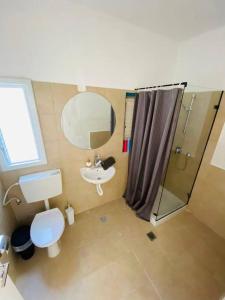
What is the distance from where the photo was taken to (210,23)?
1.47 meters

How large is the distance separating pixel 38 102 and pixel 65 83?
35cm

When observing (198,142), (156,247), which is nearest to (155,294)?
(156,247)

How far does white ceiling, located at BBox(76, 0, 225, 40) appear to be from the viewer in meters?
1.22

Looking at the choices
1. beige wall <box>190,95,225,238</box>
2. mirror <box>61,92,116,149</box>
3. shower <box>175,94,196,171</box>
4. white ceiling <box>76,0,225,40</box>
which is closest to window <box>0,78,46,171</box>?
mirror <box>61,92,116,149</box>

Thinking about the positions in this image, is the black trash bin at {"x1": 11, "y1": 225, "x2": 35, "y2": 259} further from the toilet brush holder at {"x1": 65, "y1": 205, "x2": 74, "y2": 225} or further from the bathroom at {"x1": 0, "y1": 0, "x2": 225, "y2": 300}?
the toilet brush holder at {"x1": 65, "y1": 205, "x2": 74, "y2": 225}

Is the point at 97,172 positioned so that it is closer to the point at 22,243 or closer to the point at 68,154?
the point at 68,154

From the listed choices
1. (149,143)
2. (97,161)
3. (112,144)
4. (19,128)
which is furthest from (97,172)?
(19,128)

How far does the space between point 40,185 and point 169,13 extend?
7.42 feet

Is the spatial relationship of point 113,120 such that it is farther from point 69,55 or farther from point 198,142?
point 198,142

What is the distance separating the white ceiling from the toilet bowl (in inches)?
88.1

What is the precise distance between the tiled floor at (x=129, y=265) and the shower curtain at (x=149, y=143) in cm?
42

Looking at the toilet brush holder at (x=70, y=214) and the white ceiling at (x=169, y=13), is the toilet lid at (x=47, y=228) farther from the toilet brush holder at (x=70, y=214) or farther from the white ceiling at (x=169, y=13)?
the white ceiling at (x=169, y=13)

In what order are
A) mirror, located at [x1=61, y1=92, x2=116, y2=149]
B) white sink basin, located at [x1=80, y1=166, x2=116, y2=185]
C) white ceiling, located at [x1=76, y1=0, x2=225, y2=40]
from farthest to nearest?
white sink basin, located at [x1=80, y1=166, x2=116, y2=185] → mirror, located at [x1=61, y1=92, x2=116, y2=149] → white ceiling, located at [x1=76, y1=0, x2=225, y2=40]

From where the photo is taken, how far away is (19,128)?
1.44 meters
